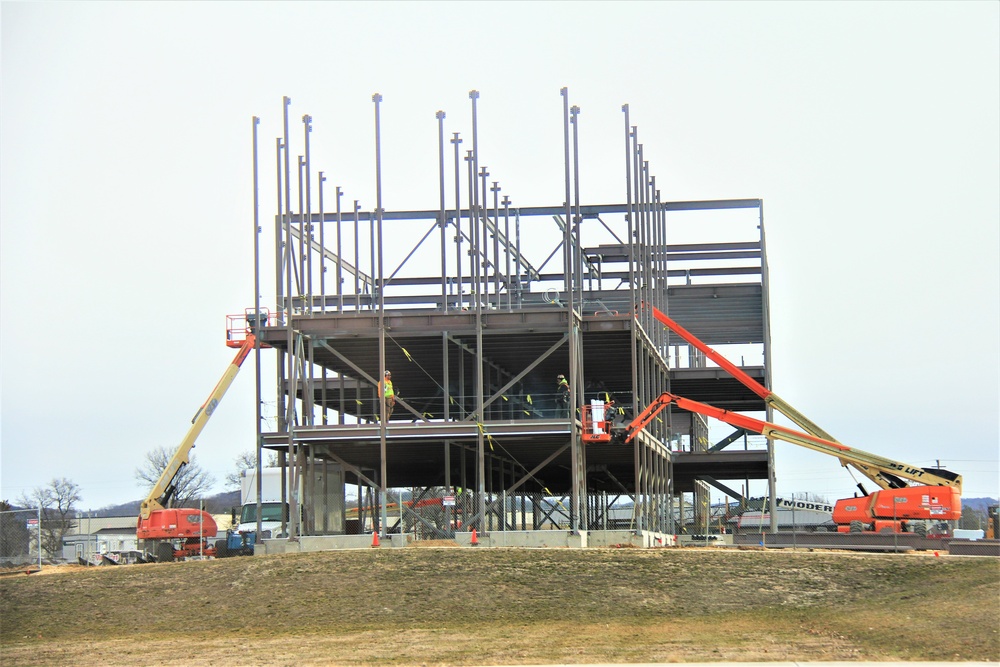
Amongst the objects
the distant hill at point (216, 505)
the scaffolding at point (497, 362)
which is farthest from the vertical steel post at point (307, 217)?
the distant hill at point (216, 505)

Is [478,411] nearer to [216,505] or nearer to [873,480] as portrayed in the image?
[873,480]

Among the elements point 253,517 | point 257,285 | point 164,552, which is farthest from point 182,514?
point 253,517

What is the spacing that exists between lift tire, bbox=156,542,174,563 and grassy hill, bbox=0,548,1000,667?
7.56 metres

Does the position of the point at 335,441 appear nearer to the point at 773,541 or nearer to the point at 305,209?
the point at 305,209

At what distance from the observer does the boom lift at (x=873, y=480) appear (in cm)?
Result: 4466

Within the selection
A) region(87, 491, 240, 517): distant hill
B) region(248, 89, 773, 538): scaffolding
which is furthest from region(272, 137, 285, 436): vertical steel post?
region(87, 491, 240, 517): distant hill

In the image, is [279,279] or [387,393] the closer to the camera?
[387,393]

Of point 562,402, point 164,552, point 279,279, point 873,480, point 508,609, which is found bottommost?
point 508,609

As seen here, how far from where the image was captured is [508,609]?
1219 inches

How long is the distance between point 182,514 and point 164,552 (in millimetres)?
1454

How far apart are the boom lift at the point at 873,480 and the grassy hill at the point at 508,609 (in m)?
8.88

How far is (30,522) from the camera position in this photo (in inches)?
1518

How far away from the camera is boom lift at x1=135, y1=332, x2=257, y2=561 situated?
45594mm

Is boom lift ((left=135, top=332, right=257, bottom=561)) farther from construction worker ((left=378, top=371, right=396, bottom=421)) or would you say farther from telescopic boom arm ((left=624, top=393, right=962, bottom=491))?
telescopic boom arm ((left=624, top=393, right=962, bottom=491))
